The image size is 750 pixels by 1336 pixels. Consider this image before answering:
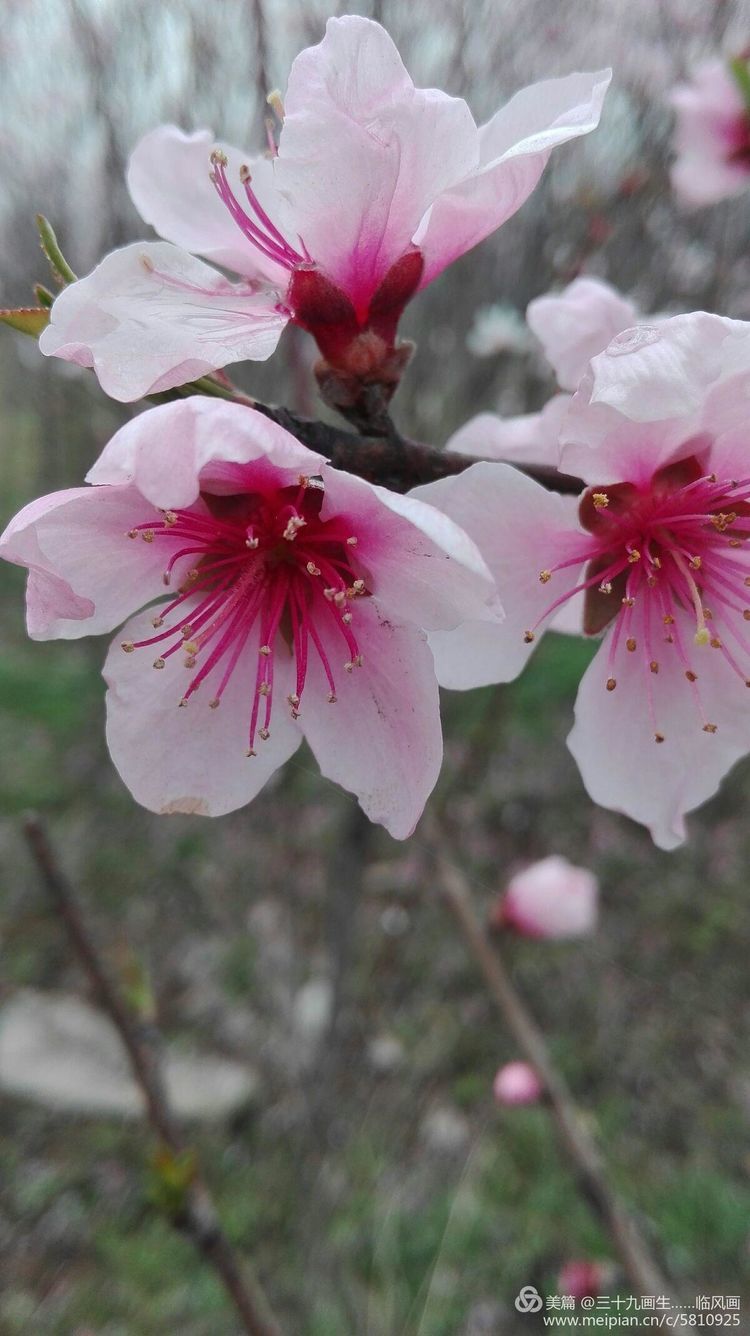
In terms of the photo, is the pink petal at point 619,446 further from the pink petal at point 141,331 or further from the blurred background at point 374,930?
the blurred background at point 374,930

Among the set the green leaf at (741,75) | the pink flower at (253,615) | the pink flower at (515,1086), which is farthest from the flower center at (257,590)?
the pink flower at (515,1086)

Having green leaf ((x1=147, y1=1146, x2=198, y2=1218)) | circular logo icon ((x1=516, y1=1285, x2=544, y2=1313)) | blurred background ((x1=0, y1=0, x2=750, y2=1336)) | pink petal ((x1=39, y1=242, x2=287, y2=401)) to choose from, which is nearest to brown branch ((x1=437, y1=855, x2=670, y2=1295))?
blurred background ((x1=0, y1=0, x2=750, y2=1336))

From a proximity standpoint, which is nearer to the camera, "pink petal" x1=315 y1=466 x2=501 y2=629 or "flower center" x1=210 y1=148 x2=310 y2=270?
"pink petal" x1=315 y1=466 x2=501 y2=629

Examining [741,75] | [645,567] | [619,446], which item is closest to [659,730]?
[645,567]

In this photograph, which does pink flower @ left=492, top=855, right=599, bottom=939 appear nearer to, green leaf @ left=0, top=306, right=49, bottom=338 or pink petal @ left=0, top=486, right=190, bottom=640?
pink petal @ left=0, top=486, right=190, bottom=640

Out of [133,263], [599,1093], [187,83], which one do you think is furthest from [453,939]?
[133,263]

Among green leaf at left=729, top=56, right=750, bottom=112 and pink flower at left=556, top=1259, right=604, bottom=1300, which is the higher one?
green leaf at left=729, top=56, right=750, bottom=112

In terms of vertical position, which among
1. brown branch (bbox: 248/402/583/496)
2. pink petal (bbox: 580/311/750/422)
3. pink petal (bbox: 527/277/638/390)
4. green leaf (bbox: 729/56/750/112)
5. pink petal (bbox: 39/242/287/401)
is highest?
green leaf (bbox: 729/56/750/112)
